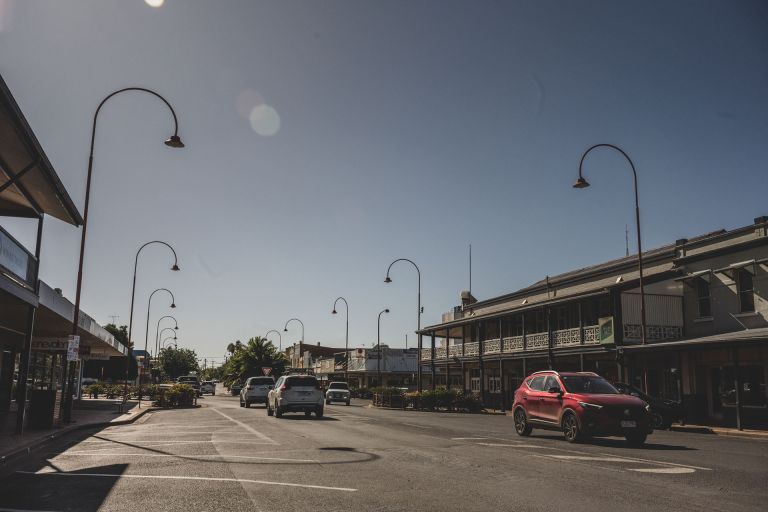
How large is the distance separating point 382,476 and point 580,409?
6.81m

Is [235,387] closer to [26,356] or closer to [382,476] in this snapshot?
[26,356]

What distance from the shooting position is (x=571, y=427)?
1490cm

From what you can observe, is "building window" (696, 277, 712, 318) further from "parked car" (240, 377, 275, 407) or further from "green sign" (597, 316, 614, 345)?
"parked car" (240, 377, 275, 407)

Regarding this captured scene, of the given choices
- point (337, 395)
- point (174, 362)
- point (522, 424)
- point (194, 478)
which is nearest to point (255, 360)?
point (337, 395)

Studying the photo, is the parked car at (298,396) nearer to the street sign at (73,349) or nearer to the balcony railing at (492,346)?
the street sign at (73,349)

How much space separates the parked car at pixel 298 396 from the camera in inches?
1002

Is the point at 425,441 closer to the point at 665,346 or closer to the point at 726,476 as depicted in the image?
the point at 726,476

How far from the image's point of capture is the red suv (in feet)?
46.5

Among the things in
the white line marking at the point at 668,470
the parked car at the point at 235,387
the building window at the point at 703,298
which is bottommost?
the parked car at the point at 235,387

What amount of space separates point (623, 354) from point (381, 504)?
2345cm

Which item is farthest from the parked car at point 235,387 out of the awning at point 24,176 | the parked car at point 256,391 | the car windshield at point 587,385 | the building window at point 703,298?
the car windshield at point 587,385

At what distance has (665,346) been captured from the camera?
25.2 metres

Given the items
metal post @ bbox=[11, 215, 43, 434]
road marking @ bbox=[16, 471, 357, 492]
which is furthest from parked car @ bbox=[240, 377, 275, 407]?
road marking @ bbox=[16, 471, 357, 492]

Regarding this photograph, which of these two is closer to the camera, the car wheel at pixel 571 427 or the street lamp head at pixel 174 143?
the car wheel at pixel 571 427
